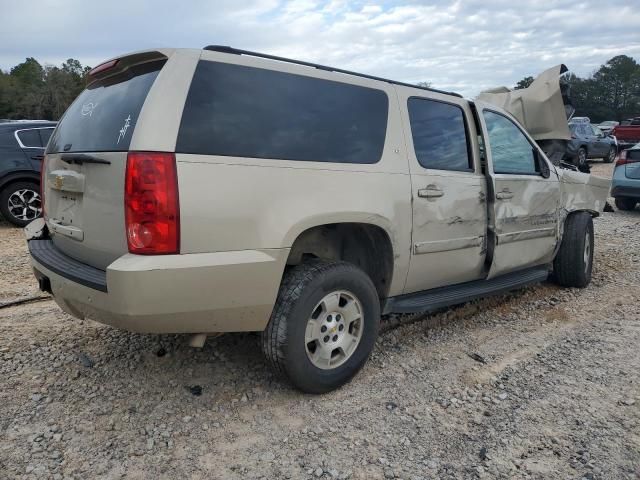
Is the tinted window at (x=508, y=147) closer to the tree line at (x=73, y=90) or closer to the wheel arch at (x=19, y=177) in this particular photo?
the wheel arch at (x=19, y=177)

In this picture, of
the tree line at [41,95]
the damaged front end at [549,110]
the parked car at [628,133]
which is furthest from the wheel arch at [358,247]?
the tree line at [41,95]

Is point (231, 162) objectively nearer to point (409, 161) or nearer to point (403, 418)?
point (409, 161)

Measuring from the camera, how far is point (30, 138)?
819cm

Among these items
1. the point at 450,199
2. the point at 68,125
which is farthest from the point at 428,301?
the point at 68,125

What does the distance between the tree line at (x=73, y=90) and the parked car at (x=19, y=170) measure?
157 feet

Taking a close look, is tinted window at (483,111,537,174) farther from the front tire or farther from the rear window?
the rear window

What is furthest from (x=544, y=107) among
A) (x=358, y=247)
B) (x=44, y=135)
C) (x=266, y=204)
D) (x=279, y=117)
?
(x=44, y=135)

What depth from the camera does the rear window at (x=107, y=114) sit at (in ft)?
8.55

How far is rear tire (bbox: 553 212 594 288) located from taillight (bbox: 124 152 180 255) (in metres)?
4.08

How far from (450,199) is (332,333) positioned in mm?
1330

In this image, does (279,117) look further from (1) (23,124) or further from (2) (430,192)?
(1) (23,124)

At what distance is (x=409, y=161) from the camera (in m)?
3.44

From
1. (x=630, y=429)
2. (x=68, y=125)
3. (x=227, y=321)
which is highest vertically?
(x=68, y=125)

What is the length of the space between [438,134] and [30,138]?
7.05 metres
